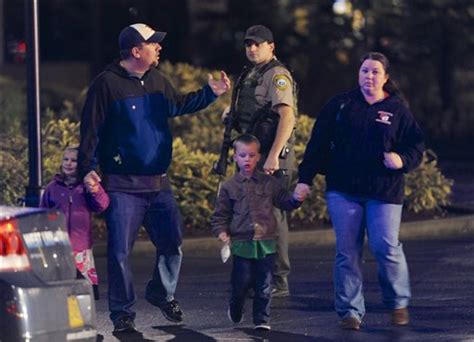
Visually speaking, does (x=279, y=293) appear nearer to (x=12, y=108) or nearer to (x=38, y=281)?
(x=38, y=281)

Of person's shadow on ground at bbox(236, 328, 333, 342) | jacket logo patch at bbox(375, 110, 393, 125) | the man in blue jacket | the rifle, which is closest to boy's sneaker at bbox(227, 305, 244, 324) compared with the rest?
person's shadow on ground at bbox(236, 328, 333, 342)

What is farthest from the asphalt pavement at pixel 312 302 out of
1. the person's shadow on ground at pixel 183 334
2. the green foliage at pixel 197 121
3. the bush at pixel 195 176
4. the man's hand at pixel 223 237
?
the green foliage at pixel 197 121

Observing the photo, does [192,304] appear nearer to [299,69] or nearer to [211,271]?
[211,271]

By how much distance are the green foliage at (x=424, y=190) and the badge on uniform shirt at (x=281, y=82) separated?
523 cm

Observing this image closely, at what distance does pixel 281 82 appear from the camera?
10.8m

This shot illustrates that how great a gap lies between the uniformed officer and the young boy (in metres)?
0.57

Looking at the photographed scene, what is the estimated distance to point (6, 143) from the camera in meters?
15.4

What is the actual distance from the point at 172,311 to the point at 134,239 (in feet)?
1.86

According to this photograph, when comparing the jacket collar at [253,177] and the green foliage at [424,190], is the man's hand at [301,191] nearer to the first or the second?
the jacket collar at [253,177]

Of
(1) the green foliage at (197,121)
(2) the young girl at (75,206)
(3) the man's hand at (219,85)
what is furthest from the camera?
(1) the green foliage at (197,121)

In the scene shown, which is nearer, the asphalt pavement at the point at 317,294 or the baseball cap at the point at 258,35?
the asphalt pavement at the point at 317,294

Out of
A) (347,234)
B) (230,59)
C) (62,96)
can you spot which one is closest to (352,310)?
(347,234)

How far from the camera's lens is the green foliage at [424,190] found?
15828 millimetres

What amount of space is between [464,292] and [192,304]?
2.05 m
